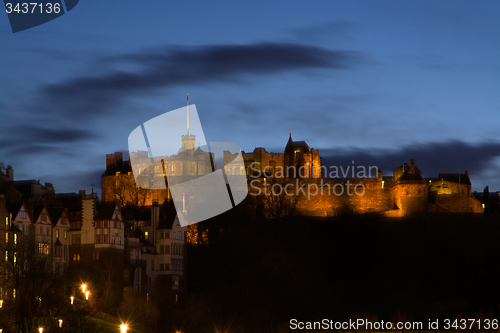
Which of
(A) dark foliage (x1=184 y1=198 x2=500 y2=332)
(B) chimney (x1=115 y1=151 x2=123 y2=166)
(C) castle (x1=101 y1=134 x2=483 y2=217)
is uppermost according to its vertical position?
(B) chimney (x1=115 y1=151 x2=123 y2=166)

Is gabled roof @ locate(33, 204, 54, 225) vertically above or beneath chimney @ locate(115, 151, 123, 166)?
beneath

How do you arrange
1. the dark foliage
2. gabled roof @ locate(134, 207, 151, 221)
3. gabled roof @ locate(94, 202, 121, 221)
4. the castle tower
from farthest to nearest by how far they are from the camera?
the castle tower, the dark foliage, gabled roof @ locate(134, 207, 151, 221), gabled roof @ locate(94, 202, 121, 221)

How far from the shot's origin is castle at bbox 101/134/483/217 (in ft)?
252

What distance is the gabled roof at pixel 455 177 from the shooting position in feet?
286

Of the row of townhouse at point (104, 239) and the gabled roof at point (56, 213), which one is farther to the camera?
the gabled roof at point (56, 213)

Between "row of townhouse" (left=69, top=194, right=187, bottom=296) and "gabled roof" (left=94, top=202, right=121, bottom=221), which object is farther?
"gabled roof" (left=94, top=202, right=121, bottom=221)

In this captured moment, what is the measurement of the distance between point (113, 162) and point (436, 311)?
134 feet

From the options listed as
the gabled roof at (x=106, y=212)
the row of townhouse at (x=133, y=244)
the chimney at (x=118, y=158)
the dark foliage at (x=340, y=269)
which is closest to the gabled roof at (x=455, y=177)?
the dark foliage at (x=340, y=269)

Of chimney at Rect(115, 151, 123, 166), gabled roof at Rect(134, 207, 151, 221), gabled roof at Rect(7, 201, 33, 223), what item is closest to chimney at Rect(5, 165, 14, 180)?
chimney at Rect(115, 151, 123, 166)

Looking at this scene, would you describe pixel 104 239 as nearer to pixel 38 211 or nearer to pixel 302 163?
pixel 38 211

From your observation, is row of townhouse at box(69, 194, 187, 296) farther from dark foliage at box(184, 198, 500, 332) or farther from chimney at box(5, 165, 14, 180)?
chimney at box(5, 165, 14, 180)

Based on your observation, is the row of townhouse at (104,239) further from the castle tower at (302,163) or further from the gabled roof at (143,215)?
the castle tower at (302,163)

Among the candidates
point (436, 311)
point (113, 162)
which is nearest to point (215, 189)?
point (113, 162)

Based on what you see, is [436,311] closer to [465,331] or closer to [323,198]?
[465,331]
